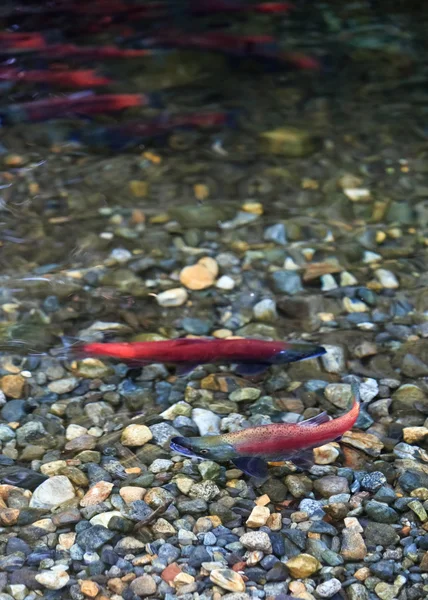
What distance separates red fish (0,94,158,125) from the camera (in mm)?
5203

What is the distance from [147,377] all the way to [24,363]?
0.55 metres

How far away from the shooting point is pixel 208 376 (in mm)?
3186

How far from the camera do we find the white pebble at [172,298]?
365cm

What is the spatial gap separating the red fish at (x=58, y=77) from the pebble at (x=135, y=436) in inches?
137

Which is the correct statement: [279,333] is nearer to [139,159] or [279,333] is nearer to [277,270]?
[277,270]

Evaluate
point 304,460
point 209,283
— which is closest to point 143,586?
point 304,460

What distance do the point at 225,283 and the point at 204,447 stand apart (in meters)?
1.36

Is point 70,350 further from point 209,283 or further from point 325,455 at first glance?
point 325,455

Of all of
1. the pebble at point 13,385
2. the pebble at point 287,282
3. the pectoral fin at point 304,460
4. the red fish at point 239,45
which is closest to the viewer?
the pectoral fin at point 304,460

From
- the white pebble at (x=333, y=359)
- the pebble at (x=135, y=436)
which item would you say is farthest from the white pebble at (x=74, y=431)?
the white pebble at (x=333, y=359)

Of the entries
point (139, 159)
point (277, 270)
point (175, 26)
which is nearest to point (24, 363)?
point (277, 270)

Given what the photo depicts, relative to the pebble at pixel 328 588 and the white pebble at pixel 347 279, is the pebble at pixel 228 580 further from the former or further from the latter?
the white pebble at pixel 347 279

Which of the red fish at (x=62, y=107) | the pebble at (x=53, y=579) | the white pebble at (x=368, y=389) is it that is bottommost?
the white pebble at (x=368, y=389)

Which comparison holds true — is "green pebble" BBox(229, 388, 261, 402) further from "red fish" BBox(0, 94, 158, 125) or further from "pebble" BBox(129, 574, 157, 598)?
"red fish" BBox(0, 94, 158, 125)
